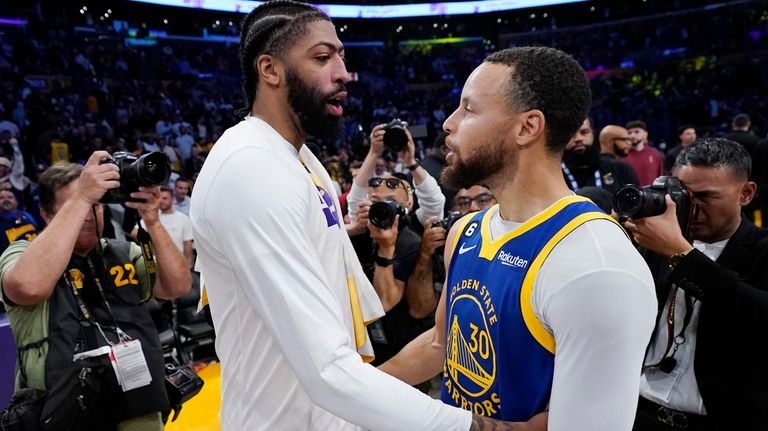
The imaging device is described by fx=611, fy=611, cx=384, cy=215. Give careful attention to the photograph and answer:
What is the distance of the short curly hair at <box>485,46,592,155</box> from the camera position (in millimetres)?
1447

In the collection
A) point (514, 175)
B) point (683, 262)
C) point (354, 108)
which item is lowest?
point (354, 108)

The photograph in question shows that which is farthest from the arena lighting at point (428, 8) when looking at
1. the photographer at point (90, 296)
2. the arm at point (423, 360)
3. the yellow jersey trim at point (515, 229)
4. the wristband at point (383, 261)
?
the yellow jersey trim at point (515, 229)

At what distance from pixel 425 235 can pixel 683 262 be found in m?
1.54

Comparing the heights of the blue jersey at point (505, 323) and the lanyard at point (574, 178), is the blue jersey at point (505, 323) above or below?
above

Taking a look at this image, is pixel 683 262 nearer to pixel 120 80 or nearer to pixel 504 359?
pixel 504 359

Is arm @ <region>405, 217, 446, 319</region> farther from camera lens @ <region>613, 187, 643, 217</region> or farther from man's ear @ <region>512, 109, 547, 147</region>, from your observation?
man's ear @ <region>512, 109, 547, 147</region>

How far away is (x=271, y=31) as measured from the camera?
1614 mm

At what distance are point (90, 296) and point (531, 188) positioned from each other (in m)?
1.93

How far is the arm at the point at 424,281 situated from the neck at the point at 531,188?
1783mm

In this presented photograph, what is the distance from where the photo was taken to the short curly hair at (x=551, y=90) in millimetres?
1447

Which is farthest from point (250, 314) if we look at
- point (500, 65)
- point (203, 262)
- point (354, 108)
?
point (354, 108)

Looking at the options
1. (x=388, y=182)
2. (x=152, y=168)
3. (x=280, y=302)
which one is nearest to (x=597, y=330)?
(x=280, y=302)

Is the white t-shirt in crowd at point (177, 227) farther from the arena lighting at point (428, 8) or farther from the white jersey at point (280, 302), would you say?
the arena lighting at point (428, 8)

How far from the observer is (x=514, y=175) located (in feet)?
4.89
